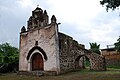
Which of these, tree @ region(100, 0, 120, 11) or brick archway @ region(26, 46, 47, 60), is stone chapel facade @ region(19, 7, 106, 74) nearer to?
brick archway @ region(26, 46, 47, 60)

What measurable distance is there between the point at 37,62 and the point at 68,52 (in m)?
3.42

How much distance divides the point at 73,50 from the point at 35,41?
4277 millimetres

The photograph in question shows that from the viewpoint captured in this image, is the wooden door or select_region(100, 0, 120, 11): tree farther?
the wooden door

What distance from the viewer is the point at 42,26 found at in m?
18.5

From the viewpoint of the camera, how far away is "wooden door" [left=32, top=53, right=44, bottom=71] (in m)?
18.6

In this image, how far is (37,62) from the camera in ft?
62.1

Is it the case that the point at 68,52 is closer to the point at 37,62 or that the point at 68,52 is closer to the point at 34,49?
the point at 37,62

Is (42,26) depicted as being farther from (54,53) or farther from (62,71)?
(62,71)

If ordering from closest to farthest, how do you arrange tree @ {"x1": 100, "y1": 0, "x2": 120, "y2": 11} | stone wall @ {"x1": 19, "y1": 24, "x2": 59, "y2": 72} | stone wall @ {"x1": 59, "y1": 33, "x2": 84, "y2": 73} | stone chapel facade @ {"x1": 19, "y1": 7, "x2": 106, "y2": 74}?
tree @ {"x1": 100, "y1": 0, "x2": 120, "y2": 11}
stone wall @ {"x1": 19, "y1": 24, "x2": 59, "y2": 72}
stone chapel facade @ {"x1": 19, "y1": 7, "x2": 106, "y2": 74}
stone wall @ {"x1": 59, "y1": 33, "x2": 84, "y2": 73}

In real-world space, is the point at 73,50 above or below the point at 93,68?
above

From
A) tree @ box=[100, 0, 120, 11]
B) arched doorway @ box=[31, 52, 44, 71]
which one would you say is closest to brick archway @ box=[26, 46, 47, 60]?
arched doorway @ box=[31, 52, 44, 71]

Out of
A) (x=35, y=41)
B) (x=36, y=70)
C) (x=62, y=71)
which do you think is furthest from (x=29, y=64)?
(x=62, y=71)

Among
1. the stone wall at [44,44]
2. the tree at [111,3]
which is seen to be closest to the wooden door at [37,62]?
the stone wall at [44,44]

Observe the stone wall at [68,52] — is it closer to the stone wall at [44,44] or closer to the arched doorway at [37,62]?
the stone wall at [44,44]
